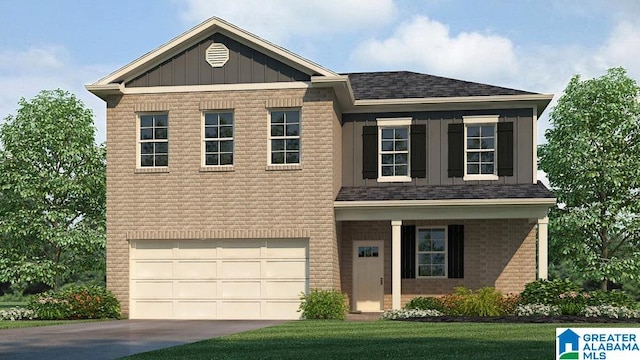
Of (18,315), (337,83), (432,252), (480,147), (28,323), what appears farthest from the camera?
(432,252)

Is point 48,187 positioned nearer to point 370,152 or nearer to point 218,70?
point 218,70

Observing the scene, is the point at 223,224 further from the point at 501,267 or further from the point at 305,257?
the point at 501,267

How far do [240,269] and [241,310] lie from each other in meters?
1.13

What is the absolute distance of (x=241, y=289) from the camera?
25.3m

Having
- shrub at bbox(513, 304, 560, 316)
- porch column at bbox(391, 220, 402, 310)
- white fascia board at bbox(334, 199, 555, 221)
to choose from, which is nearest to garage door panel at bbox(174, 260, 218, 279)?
white fascia board at bbox(334, 199, 555, 221)

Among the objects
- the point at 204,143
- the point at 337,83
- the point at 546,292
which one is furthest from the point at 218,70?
the point at 546,292

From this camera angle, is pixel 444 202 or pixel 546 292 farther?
pixel 444 202

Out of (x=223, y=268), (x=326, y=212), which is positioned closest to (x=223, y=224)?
(x=223, y=268)

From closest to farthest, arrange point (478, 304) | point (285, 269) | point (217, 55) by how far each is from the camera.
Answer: point (478, 304) → point (285, 269) → point (217, 55)

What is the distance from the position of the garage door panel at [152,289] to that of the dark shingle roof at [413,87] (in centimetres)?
790

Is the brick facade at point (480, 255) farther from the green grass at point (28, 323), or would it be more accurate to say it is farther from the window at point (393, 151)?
the green grass at point (28, 323)

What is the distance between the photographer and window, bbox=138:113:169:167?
84.5 ft

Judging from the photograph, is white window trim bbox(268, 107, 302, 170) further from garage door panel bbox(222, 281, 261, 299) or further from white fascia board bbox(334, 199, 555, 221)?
garage door panel bbox(222, 281, 261, 299)

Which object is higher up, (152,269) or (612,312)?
(152,269)
